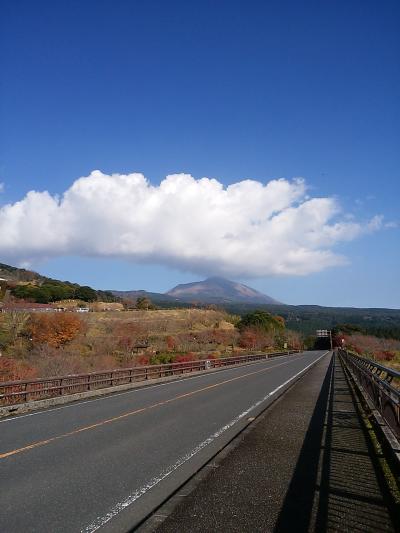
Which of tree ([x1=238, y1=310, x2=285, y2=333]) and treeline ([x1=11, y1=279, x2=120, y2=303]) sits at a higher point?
treeline ([x1=11, y1=279, x2=120, y2=303])

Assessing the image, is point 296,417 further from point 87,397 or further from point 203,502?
point 87,397

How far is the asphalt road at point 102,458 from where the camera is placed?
17.3 ft

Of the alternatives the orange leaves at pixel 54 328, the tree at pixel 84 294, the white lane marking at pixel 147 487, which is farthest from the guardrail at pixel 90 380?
the tree at pixel 84 294

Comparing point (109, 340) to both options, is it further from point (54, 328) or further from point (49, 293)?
point (49, 293)

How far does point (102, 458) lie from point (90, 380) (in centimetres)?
1307

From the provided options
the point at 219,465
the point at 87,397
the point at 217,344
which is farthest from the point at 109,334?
the point at 219,465

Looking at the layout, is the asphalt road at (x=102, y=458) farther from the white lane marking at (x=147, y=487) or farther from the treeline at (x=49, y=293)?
the treeline at (x=49, y=293)

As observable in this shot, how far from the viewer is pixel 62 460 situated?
766 cm

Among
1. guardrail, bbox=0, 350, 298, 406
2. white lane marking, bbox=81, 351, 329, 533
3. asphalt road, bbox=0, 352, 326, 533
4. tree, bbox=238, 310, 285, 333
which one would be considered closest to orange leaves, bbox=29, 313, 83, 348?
guardrail, bbox=0, 350, 298, 406

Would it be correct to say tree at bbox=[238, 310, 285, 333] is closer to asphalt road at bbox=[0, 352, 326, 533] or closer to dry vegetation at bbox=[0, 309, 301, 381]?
dry vegetation at bbox=[0, 309, 301, 381]

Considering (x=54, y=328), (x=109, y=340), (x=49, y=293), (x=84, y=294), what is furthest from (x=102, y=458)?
(x=84, y=294)

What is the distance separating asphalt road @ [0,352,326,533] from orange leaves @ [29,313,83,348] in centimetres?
4978

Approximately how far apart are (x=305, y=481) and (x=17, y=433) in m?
6.77

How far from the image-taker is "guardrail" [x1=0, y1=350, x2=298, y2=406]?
16688mm
